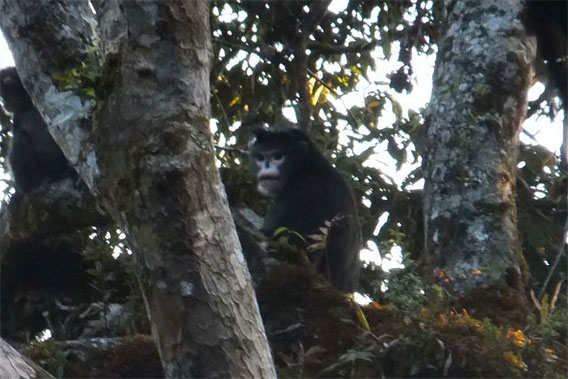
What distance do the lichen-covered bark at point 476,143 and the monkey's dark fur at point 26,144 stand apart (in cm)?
337

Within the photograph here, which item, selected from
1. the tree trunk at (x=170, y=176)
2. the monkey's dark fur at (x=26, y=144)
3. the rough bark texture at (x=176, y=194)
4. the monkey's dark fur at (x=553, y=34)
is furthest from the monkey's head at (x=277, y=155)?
the rough bark texture at (x=176, y=194)

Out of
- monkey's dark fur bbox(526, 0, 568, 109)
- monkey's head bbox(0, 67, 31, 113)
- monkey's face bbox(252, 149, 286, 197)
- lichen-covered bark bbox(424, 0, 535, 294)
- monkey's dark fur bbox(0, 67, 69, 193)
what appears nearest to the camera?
lichen-covered bark bbox(424, 0, 535, 294)

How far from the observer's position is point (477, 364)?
3.80m

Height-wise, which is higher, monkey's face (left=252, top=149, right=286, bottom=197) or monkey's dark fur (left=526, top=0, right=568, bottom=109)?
monkey's dark fur (left=526, top=0, right=568, bottom=109)

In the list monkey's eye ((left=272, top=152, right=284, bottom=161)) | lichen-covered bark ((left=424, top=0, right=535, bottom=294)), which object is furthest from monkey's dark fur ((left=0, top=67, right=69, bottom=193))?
lichen-covered bark ((left=424, top=0, right=535, bottom=294))

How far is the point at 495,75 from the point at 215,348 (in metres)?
2.41

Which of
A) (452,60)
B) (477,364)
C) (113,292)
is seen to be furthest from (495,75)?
(113,292)

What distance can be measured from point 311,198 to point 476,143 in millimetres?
2403

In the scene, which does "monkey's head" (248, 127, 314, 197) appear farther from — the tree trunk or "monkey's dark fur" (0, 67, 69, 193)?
the tree trunk

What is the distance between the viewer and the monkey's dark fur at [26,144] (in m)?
7.77

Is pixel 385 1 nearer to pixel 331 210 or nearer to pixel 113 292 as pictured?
pixel 331 210

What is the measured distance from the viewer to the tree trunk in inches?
117

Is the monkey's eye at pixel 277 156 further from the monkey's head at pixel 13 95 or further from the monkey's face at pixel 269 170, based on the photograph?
the monkey's head at pixel 13 95

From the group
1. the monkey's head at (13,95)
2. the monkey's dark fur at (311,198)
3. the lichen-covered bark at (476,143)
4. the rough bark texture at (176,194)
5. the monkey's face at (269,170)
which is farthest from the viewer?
the monkey's head at (13,95)
